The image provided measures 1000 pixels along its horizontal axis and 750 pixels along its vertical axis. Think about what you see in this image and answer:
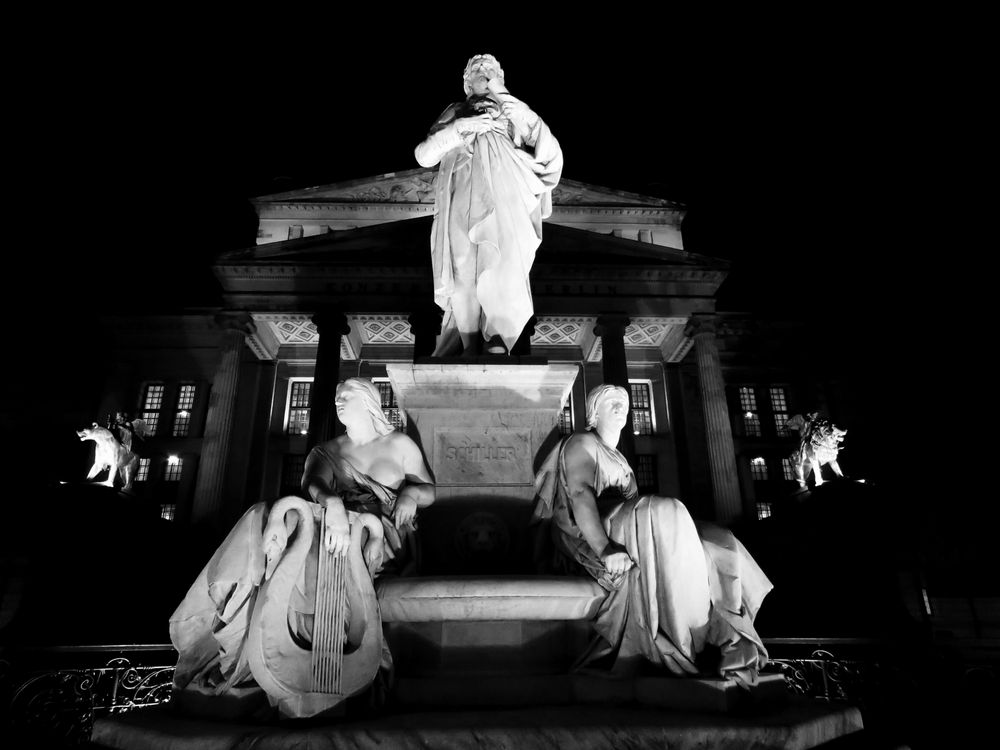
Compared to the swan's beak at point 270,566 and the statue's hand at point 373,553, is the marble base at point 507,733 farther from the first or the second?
the statue's hand at point 373,553

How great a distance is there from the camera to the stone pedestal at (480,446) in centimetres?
390

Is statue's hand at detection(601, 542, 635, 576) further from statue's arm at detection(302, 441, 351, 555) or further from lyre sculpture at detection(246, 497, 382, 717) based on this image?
statue's arm at detection(302, 441, 351, 555)

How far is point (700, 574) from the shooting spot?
3.12 meters

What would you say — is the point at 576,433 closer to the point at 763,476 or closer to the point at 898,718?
the point at 898,718

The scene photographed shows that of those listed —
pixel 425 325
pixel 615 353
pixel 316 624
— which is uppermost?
pixel 425 325

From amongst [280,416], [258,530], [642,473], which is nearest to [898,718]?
[258,530]

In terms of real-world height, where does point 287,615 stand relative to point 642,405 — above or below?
below

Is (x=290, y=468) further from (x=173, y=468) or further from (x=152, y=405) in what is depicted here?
(x=152, y=405)

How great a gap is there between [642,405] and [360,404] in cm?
3531

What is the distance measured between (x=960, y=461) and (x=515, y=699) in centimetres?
4229

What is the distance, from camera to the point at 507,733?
238cm

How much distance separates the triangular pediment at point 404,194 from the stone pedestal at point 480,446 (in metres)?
37.5

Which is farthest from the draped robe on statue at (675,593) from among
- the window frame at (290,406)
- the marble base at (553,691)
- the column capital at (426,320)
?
the window frame at (290,406)

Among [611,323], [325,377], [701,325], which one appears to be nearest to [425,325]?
[325,377]
